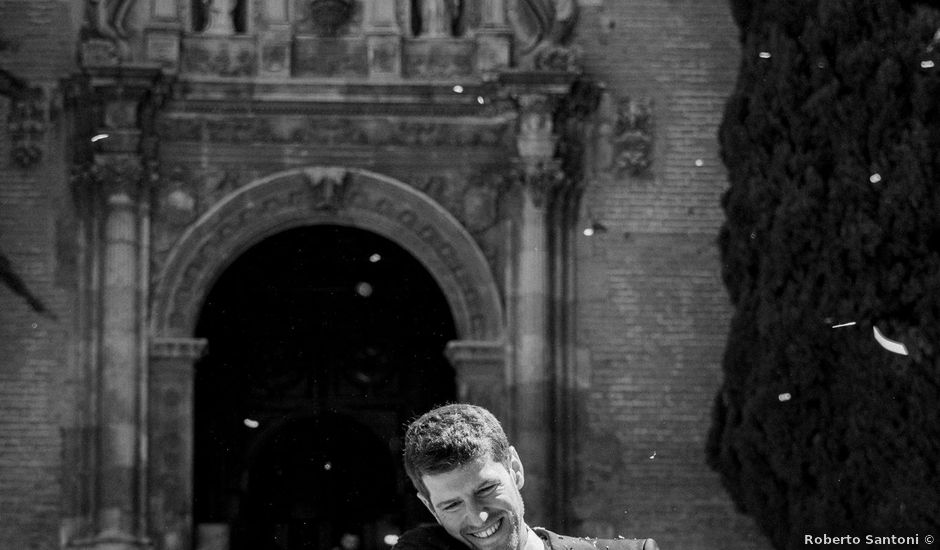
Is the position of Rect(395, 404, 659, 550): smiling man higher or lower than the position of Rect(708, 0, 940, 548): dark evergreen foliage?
higher

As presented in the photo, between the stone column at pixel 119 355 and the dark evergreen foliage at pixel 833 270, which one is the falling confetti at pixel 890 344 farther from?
the stone column at pixel 119 355

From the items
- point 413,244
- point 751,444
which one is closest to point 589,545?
point 751,444

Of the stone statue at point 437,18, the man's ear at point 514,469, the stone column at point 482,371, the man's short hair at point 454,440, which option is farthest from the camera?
the stone statue at point 437,18

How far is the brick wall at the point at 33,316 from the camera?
13.9 meters

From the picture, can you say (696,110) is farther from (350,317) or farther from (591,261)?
(350,317)

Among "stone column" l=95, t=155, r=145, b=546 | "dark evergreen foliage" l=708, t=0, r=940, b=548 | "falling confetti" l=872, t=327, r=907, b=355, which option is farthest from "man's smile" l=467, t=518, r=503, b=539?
"stone column" l=95, t=155, r=145, b=546

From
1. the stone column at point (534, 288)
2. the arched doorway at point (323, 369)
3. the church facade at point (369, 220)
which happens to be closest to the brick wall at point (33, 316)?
the church facade at point (369, 220)

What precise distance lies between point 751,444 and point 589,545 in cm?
963

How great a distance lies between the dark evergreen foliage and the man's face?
8.69 m

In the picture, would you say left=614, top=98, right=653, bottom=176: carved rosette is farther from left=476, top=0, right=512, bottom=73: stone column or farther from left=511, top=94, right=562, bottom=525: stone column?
left=476, top=0, right=512, bottom=73: stone column

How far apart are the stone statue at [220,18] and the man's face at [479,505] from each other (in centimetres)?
1088

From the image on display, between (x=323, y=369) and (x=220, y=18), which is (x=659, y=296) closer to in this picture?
(x=323, y=369)

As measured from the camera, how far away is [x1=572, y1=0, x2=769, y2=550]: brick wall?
1416cm

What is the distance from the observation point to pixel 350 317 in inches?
585
